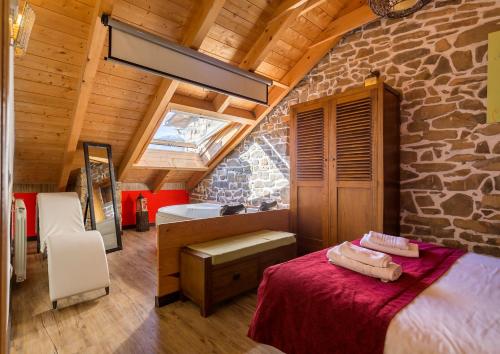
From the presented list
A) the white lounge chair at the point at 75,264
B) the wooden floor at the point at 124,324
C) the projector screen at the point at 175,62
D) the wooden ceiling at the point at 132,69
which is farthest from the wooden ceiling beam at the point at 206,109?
the wooden floor at the point at 124,324

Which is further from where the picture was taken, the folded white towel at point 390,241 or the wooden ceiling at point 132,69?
the wooden ceiling at point 132,69

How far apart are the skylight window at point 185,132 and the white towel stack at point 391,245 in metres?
3.25

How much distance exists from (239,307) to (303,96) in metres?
3.05

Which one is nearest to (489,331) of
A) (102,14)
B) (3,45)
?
(3,45)

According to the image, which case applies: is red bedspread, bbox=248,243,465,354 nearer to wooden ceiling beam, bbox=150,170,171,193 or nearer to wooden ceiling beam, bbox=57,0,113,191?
wooden ceiling beam, bbox=57,0,113,191

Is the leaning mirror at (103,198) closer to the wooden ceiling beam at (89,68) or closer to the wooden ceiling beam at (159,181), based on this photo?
the wooden ceiling beam at (89,68)

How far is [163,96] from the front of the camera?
3.23 meters

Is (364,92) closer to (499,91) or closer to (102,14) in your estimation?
(499,91)

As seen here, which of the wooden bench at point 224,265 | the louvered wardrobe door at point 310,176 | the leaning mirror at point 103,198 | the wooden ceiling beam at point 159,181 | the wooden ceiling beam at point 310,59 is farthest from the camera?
the wooden ceiling beam at point 159,181

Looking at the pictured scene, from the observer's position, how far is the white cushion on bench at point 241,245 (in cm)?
229

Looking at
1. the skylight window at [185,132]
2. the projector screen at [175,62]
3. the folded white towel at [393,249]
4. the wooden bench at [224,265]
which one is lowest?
the wooden bench at [224,265]

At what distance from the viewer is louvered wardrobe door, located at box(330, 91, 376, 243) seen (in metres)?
2.70

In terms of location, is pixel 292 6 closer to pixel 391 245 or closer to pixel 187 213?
pixel 391 245

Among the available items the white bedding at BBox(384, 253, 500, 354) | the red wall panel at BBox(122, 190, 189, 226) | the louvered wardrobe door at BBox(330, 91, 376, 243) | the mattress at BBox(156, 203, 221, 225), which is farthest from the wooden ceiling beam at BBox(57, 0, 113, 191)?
the white bedding at BBox(384, 253, 500, 354)
